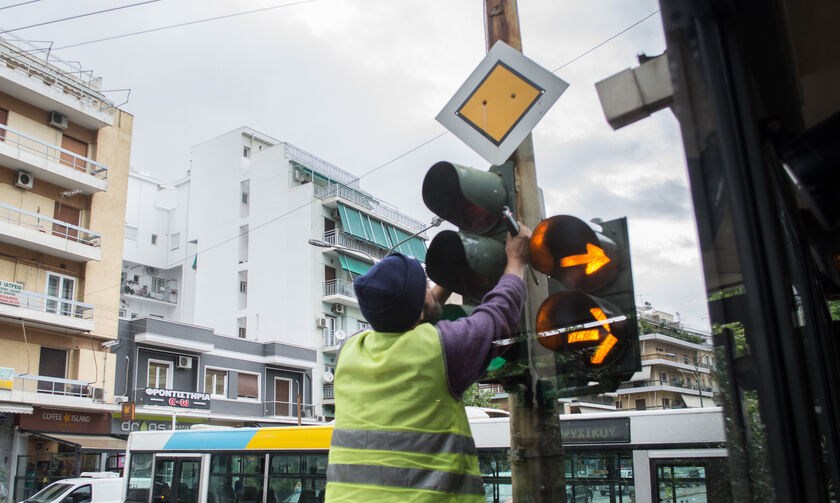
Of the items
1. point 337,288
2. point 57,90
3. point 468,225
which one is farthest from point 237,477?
point 337,288

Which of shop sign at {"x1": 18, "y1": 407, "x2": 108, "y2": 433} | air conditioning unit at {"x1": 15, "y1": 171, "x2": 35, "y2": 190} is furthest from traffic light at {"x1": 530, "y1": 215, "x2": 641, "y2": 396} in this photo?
shop sign at {"x1": 18, "y1": 407, "x2": 108, "y2": 433}

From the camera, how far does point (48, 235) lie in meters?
22.4

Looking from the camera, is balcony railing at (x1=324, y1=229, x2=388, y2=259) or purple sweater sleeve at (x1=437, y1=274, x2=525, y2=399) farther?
balcony railing at (x1=324, y1=229, x2=388, y2=259)

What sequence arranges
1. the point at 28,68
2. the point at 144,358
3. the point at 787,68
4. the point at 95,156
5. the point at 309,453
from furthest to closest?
the point at 144,358 → the point at 95,156 → the point at 28,68 → the point at 309,453 → the point at 787,68

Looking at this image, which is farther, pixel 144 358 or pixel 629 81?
pixel 144 358

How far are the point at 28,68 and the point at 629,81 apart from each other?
22.6m

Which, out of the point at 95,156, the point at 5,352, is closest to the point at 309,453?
the point at 5,352

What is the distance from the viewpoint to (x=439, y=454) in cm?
192

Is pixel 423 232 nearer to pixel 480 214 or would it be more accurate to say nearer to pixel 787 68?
pixel 480 214

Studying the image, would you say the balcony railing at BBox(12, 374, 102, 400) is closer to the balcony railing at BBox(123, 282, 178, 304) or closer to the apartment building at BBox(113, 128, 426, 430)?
the apartment building at BBox(113, 128, 426, 430)

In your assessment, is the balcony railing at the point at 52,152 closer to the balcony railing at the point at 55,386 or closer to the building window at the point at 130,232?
the balcony railing at the point at 55,386

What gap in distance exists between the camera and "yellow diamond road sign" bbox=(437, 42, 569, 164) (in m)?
2.92

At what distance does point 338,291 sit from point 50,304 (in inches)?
537

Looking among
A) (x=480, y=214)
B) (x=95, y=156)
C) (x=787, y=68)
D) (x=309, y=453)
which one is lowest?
(x=309, y=453)
